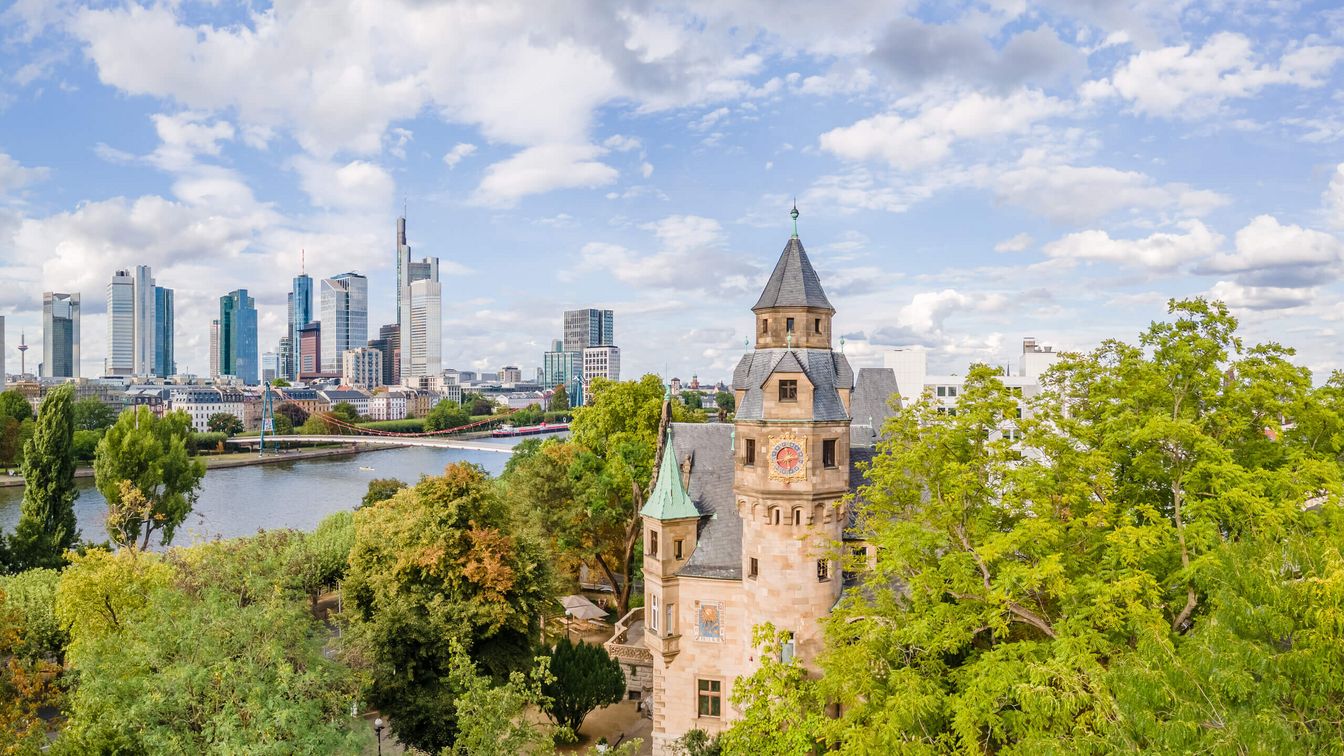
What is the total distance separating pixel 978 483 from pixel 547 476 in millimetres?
29143

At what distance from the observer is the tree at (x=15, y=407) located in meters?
119

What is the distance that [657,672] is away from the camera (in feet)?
101

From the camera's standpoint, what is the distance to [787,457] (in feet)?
93.1

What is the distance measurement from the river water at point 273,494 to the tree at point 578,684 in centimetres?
3527

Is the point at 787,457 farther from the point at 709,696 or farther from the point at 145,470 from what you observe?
the point at 145,470

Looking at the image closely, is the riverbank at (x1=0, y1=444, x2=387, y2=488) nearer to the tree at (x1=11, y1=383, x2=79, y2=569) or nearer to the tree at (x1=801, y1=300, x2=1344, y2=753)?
the tree at (x1=11, y1=383, x2=79, y2=569)

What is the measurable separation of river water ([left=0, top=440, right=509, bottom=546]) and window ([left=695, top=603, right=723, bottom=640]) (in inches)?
1610

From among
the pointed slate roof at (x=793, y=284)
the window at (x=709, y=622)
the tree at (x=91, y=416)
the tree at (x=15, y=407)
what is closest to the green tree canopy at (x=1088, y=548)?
the window at (x=709, y=622)

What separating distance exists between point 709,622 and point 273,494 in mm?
88971

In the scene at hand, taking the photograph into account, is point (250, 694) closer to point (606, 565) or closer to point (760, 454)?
point (760, 454)

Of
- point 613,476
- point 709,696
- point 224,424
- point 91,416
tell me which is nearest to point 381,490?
point 613,476

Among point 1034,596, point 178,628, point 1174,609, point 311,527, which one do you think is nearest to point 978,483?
point 1034,596

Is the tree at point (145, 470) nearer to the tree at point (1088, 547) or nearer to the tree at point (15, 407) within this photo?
the tree at point (1088, 547)

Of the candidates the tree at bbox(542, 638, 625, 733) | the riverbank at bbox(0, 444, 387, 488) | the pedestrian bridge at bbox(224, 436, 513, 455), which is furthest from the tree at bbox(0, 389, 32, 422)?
the tree at bbox(542, 638, 625, 733)
